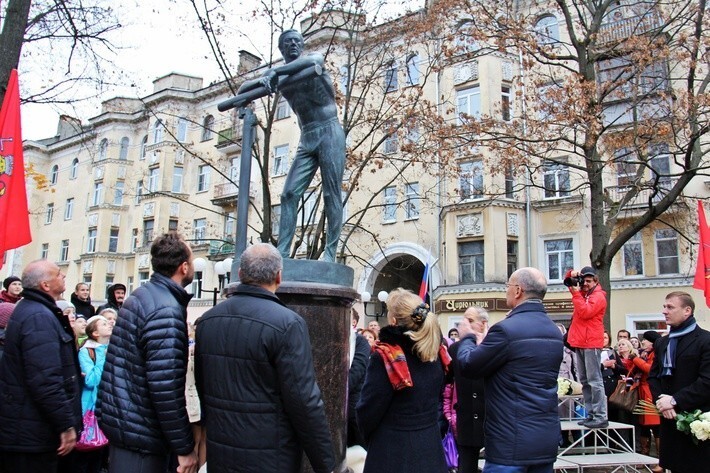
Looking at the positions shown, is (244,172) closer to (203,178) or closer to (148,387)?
(148,387)

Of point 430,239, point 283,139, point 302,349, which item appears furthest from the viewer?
point 283,139

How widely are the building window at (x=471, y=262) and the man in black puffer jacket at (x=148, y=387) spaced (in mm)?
22378

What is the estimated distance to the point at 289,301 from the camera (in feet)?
17.3

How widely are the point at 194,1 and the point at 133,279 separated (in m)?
30.7

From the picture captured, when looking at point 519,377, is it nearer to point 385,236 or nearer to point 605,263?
point 605,263

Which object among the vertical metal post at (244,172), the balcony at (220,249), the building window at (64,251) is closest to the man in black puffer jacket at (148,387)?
the vertical metal post at (244,172)

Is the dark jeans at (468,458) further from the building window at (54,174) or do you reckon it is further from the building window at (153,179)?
the building window at (54,174)

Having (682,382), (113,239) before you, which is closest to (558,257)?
(682,382)

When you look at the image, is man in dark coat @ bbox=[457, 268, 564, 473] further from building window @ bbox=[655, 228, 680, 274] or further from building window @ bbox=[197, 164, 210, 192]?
building window @ bbox=[197, 164, 210, 192]

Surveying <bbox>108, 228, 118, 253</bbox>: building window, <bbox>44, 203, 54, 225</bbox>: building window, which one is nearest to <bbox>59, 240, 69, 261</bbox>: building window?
<bbox>44, 203, 54, 225</bbox>: building window

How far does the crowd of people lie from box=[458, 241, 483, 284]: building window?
19.4 metres

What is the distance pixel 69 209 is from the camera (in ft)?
152

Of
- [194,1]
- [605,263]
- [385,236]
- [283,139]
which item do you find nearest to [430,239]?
[385,236]

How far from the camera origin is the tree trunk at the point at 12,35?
8023 mm
